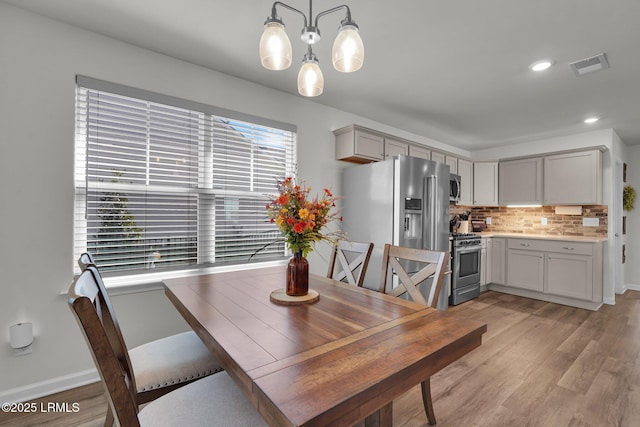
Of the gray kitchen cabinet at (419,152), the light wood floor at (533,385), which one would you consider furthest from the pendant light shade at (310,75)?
the gray kitchen cabinet at (419,152)

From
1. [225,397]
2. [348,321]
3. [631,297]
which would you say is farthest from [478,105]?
[631,297]

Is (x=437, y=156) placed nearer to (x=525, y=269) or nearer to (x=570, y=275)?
(x=525, y=269)

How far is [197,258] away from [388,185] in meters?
2.02

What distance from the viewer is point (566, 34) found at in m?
2.09

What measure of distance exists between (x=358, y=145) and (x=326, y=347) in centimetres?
275

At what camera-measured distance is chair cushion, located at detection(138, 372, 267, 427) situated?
3.37 ft

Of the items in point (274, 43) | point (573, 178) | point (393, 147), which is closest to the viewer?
point (274, 43)

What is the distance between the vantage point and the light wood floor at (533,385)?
179cm

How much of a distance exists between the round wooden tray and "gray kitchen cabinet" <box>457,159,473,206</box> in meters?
4.09

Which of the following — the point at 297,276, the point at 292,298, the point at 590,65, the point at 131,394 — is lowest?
the point at 131,394

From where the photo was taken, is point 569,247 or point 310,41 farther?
point 569,247

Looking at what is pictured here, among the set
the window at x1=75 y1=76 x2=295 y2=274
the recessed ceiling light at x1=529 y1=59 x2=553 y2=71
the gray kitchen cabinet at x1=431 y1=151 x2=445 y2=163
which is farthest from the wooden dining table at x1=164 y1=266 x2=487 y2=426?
the gray kitchen cabinet at x1=431 y1=151 x2=445 y2=163

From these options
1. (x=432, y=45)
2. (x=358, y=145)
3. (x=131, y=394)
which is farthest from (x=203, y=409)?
(x=358, y=145)

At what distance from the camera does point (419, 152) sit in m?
4.14
